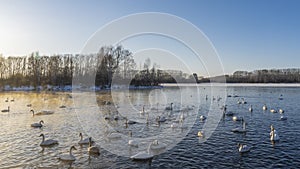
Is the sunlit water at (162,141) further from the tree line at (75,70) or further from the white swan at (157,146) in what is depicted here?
the tree line at (75,70)

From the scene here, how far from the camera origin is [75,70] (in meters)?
91.9

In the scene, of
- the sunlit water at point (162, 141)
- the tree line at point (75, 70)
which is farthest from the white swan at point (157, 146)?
the tree line at point (75, 70)

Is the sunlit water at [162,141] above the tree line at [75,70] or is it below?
below

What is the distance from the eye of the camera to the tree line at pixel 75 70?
255ft

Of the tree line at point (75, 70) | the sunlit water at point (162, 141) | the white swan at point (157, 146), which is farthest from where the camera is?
the tree line at point (75, 70)

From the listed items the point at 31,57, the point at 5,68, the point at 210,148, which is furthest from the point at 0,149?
the point at 5,68

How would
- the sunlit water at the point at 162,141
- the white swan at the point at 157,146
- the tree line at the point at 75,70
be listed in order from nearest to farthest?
the sunlit water at the point at 162,141 < the white swan at the point at 157,146 < the tree line at the point at 75,70

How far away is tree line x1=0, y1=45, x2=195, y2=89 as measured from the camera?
3056 inches

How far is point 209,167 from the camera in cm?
1265

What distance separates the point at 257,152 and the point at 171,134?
6629mm

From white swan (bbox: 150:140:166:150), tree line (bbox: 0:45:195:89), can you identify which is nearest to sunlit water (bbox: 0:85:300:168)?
white swan (bbox: 150:140:166:150)

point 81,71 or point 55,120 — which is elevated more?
point 81,71

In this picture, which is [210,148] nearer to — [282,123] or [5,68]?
[282,123]

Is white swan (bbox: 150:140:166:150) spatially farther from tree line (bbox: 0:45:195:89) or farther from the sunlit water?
tree line (bbox: 0:45:195:89)
